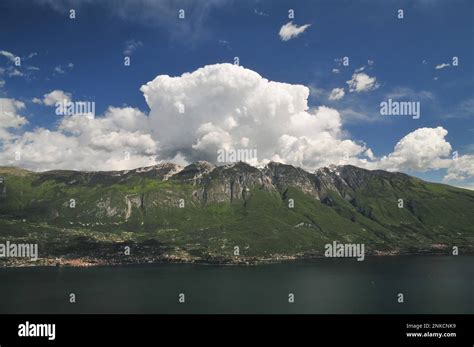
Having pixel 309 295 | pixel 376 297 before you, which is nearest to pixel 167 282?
pixel 309 295
